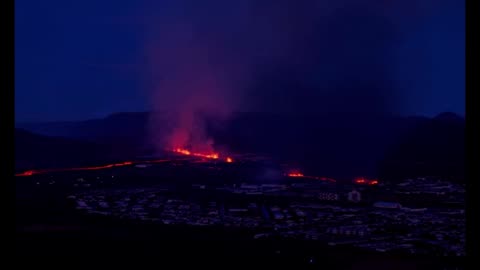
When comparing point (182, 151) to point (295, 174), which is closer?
point (295, 174)

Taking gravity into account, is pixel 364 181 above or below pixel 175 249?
above

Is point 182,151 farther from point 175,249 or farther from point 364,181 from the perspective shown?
point 175,249

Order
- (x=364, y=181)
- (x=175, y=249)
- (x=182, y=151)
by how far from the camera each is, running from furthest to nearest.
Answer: (x=182, y=151) → (x=364, y=181) → (x=175, y=249)

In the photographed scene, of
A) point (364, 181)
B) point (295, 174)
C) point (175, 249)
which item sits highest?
point (295, 174)

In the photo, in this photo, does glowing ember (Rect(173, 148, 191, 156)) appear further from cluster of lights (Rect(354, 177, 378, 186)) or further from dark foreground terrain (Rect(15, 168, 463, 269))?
dark foreground terrain (Rect(15, 168, 463, 269))

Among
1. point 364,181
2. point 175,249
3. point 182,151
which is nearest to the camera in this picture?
point 175,249

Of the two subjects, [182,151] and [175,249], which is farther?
[182,151]

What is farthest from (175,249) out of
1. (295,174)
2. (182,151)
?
(182,151)

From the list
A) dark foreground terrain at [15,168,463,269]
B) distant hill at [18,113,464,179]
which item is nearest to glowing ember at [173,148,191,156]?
distant hill at [18,113,464,179]

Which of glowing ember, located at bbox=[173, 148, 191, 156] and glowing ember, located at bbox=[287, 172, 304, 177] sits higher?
glowing ember, located at bbox=[173, 148, 191, 156]

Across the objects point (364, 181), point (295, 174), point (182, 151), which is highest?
point (182, 151)

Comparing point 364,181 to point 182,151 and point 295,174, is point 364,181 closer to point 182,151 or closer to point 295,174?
point 295,174

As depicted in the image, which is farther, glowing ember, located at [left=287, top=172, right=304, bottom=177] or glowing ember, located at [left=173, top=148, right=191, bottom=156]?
glowing ember, located at [left=173, top=148, right=191, bottom=156]

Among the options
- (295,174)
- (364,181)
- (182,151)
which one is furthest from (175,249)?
(182,151)
